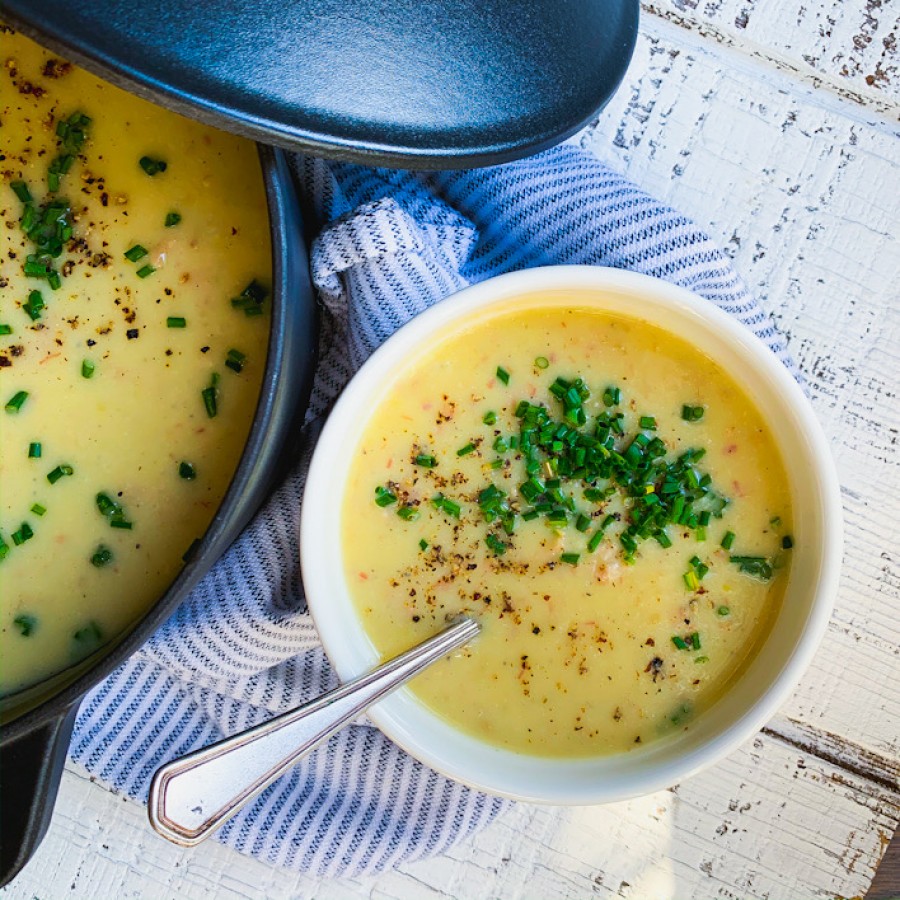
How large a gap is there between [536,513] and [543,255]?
397 millimetres

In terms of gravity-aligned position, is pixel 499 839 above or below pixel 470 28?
below

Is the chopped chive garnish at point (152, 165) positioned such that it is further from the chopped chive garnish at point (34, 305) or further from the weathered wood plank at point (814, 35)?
the weathered wood plank at point (814, 35)

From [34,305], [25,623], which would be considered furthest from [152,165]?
[25,623]

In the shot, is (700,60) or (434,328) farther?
(700,60)

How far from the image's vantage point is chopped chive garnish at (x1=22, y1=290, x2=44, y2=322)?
1.22 m

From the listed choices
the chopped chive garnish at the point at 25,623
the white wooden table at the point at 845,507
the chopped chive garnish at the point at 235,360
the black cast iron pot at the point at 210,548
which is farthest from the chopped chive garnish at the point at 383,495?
the white wooden table at the point at 845,507

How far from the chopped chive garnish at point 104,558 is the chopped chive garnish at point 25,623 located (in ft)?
0.32

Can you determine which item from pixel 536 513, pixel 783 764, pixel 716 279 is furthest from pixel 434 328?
pixel 783 764

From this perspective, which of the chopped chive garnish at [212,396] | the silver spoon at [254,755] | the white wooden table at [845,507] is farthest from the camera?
the white wooden table at [845,507]

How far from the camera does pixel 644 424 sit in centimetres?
112

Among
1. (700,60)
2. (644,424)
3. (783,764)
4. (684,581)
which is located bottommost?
(783,764)

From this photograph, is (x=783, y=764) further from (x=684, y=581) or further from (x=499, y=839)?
(x=684, y=581)

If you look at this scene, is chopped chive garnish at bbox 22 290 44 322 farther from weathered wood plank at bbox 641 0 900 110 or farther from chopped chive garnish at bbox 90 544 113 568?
weathered wood plank at bbox 641 0 900 110

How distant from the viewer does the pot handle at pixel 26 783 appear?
1131 mm
